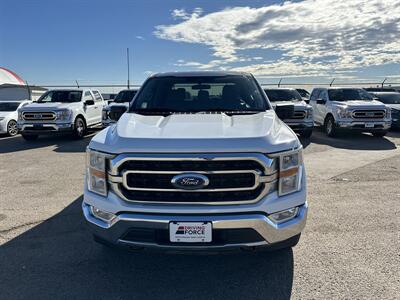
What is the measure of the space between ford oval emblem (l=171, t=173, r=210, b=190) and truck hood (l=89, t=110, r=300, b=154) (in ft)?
0.66

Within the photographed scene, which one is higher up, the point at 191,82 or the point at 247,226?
the point at 191,82

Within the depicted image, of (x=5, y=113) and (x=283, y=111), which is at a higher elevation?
(x=283, y=111)

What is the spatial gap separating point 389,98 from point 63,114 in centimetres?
1314

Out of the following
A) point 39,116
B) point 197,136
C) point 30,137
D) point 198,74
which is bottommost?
point 30,137

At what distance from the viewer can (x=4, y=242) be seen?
13.0 feet

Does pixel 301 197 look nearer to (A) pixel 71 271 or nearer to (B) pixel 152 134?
(B) pixel 152 134

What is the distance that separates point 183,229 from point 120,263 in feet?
3.61

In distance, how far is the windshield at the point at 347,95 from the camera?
12719 mm

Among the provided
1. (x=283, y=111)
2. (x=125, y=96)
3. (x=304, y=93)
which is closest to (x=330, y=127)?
(x=125, y=96)

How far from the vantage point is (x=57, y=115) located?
11.4 m

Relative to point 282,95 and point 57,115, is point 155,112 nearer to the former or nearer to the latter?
point 57,115

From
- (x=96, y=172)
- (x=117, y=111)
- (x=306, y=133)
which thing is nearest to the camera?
(x=96, y=172)

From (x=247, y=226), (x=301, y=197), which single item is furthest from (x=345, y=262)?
(x=247, y=226)

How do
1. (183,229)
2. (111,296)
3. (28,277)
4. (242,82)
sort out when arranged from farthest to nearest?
(242,82), (28,277), (111,296), (183,229)
